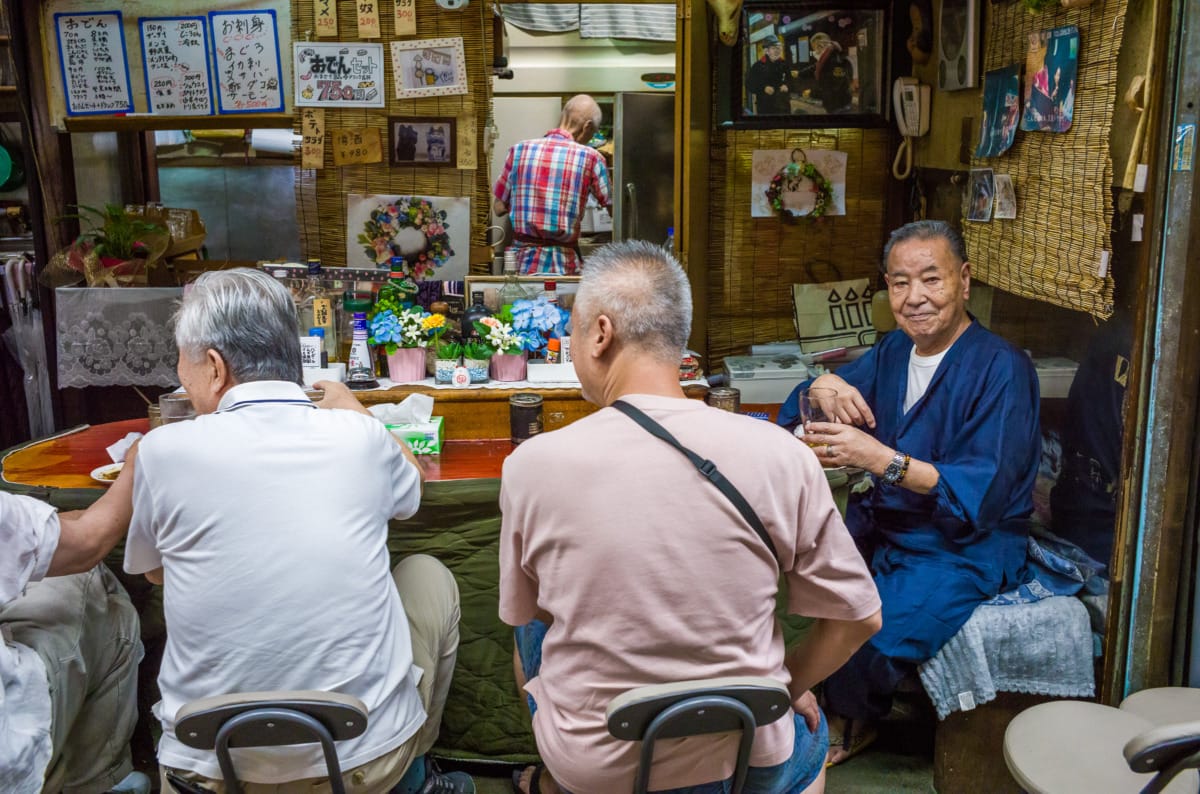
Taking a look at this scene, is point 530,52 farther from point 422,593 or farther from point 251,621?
point 251,621

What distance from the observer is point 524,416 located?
341cm

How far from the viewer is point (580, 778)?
2076 millimetres

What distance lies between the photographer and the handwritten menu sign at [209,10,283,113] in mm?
5203

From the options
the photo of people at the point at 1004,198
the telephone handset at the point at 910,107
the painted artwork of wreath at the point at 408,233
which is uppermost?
the telephone handset at the point at 910,107

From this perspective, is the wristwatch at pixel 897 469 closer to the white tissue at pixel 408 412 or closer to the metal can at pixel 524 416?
the metal can at pixel 524 416

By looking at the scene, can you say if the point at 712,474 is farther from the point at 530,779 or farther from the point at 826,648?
the point at 530,779

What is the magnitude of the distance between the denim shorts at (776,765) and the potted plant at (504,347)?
1292 mm

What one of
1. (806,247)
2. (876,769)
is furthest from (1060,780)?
(806,247)

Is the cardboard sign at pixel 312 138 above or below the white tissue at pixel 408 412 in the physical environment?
above

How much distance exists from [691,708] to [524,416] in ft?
5.44

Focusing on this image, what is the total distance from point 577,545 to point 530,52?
7.44 m

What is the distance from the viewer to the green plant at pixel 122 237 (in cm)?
487

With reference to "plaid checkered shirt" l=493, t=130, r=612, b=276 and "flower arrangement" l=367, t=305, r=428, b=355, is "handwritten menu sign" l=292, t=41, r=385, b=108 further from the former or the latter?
"flower arrangement" l=367, t=305, r=428, b=355

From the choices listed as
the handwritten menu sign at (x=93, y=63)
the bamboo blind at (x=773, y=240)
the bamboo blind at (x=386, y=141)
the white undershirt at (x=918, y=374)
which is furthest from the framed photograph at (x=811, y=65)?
the handwritten menu sign at (x=93, y=63)
